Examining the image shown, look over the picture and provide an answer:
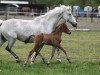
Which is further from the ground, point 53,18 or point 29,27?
point 53,18

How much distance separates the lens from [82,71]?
35.9ft

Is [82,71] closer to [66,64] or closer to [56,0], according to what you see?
[66,64]

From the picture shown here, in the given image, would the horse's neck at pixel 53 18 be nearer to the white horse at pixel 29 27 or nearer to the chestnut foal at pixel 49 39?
the white horse at pixel 29 27

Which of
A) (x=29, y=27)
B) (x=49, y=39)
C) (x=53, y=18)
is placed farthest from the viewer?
(x=53, y=18)

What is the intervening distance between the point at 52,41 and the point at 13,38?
4.79ft

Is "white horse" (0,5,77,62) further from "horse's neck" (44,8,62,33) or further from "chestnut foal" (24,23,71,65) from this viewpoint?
"chestnut foal" (24,23,71,65)

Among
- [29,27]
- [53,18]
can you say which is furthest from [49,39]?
[53,18]

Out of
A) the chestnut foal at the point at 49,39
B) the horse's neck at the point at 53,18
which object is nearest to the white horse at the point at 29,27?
the horse's neck at the point at 53,18

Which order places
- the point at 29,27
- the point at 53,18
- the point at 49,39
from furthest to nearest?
the point at 53,18 < the point at 29,27 < the point at 49,39

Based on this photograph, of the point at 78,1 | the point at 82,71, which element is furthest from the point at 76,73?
the point at 78,1

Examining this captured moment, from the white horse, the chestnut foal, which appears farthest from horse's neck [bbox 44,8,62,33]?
the chestnut foal

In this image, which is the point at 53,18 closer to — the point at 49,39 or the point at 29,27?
the point at 29,27

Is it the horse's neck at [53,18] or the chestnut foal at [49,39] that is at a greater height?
the horse's neck at [53,18]

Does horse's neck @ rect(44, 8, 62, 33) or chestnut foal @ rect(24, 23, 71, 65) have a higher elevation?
horse's neck @ rect(44, 8, 62, 33)
